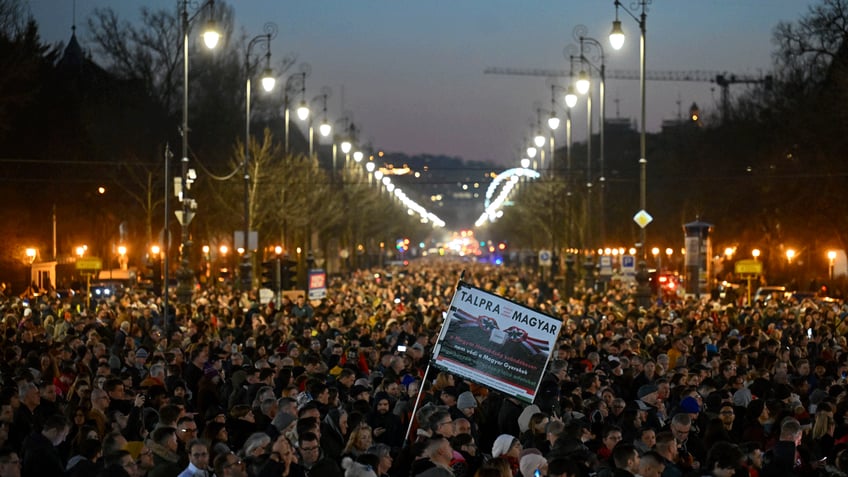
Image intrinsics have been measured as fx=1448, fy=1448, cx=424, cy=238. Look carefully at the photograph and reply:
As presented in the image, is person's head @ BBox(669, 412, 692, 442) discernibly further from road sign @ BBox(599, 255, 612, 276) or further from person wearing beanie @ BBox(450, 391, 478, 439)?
road sign @ BBox(599, 255, 612, 276)

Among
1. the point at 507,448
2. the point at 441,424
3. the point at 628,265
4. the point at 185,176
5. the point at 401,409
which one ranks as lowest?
the point at 401,409

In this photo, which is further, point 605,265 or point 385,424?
point 605,265

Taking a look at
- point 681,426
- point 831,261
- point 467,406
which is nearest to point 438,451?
point 681,426

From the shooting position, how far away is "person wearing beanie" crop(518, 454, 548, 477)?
386 inches

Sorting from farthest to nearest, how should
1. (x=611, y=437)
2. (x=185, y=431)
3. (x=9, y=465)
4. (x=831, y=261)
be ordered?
1. (x=831, y=261)
2. (x=185, y=431)
3. (x=611, y=437)
4. (x=9, y=465)

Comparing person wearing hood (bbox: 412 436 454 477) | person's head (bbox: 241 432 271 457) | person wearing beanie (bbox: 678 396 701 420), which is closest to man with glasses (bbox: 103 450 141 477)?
person's head (bbox: 241 432 271 457)

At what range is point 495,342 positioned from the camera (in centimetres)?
1369

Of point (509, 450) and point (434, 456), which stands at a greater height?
point (434, 456)

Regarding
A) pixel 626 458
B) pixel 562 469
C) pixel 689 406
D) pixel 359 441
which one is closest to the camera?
pixel 562 469

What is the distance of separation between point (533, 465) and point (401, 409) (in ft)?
14.1

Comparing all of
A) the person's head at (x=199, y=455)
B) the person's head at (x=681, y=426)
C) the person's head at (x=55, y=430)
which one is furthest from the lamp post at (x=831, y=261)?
the person's head at (x=199, y=455)

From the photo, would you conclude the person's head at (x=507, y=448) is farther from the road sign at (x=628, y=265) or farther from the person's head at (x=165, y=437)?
the road sign at (x=628, y=265)

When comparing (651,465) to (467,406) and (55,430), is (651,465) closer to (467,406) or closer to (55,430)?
(467,406)

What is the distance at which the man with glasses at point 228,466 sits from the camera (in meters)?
9.41
